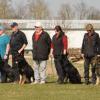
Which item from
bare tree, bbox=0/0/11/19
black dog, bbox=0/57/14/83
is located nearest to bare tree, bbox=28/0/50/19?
bare tree, bbox=0/0/11/19

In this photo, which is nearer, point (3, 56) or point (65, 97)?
point (65, 97)

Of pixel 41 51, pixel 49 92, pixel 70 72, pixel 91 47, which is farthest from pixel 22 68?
pixel 49 92

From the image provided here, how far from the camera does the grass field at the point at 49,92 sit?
1207 centimetres

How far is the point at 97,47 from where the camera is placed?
48.9 feet

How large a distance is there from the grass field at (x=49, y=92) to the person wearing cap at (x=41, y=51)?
733 millimetres

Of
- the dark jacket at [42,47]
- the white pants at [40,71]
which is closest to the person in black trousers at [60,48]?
the dark jacket at [42,47]

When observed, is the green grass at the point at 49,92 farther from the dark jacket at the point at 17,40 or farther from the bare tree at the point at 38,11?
the bare tree at the point at 38,11

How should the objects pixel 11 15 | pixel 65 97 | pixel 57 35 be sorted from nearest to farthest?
1. pixel 65 97
2. pixel 57 35
3. pixel 11 15

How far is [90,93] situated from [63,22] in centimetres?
6235

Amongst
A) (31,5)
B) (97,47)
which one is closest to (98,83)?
(97,47)

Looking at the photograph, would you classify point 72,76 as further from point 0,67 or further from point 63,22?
point 63,22

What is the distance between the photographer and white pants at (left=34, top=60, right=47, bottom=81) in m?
15.5

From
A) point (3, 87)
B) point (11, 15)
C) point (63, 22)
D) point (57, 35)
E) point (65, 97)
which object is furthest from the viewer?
point (11, 15)

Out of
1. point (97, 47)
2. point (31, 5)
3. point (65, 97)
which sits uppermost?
point (31, 5)
